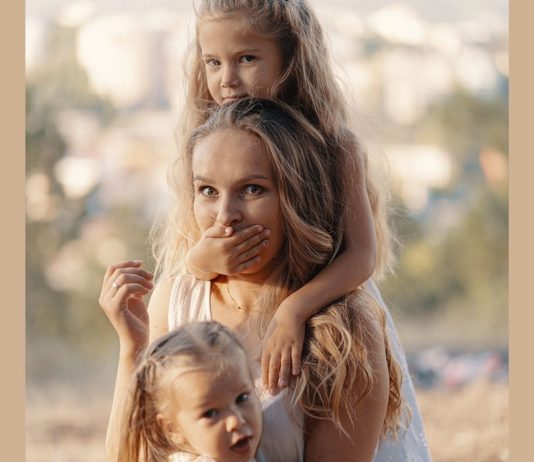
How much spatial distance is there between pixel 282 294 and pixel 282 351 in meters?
0.13

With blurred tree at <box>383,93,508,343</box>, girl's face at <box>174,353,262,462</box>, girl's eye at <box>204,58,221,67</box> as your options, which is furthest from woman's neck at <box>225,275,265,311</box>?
blurred tree at <box>383,93,508,343</box>

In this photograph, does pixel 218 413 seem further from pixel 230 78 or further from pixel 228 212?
pixel 230 78

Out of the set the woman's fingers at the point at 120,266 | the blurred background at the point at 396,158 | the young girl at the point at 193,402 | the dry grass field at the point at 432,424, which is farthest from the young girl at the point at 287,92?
the blurred background at the point at 396,158

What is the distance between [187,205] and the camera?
2023mm

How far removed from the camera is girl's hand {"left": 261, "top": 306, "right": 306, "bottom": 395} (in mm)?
1782

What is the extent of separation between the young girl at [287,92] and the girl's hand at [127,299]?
0.10 meters

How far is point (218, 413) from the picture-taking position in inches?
63.3

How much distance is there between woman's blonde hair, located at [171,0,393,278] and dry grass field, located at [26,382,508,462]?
4555mm

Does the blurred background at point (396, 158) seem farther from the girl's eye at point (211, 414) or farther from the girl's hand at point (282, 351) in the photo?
the girl's eye at point (211, 414)

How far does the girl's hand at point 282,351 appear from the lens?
1.78 m

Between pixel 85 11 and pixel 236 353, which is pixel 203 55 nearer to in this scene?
pixel 236 353

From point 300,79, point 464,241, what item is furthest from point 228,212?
point 464,241

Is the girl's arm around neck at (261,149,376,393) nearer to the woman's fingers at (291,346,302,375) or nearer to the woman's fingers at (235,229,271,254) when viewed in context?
the woman's fingers at (291,346,302,375)

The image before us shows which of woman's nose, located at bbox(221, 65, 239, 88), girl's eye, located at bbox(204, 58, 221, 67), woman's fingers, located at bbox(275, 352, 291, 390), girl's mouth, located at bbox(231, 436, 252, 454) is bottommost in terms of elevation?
girl's mouth, located at bbox(231, 436, 252, 454)
